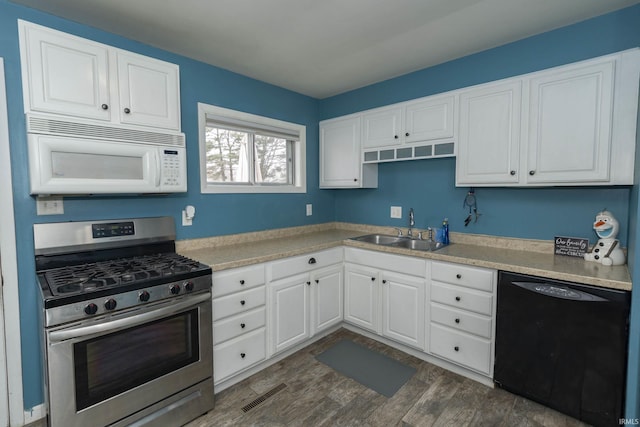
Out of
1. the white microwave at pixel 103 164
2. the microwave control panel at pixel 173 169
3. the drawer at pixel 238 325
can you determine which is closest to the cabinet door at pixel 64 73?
the white microwave at pixel 103 164

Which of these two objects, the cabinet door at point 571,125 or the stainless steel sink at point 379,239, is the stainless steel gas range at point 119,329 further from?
the cabinet door at point 571,125

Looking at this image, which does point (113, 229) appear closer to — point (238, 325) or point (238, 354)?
point (238, 325)

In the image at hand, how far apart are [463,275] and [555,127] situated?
1170mm

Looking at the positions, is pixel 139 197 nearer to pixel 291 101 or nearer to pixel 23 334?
pixel 23 334

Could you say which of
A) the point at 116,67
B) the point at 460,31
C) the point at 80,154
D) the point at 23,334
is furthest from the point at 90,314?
the point at 460,31

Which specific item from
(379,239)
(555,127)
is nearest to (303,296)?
(379,239)

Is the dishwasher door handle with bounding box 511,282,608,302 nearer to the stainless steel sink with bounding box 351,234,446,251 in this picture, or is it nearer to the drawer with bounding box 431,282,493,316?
the drawer with bounding box 431,282,493,316

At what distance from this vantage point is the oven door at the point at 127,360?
1402 mm

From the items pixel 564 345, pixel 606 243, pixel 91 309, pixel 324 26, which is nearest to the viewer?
pixel 91 309

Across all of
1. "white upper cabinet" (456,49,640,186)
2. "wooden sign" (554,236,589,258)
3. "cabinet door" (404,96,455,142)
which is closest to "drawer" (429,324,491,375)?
"wooden sign" (554,236,589,258)

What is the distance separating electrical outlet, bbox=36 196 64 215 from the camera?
1.80 metres

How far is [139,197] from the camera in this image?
2.19 metres

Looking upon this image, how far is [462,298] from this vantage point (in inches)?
85.7

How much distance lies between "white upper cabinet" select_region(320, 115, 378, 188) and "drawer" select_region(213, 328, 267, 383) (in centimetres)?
177
